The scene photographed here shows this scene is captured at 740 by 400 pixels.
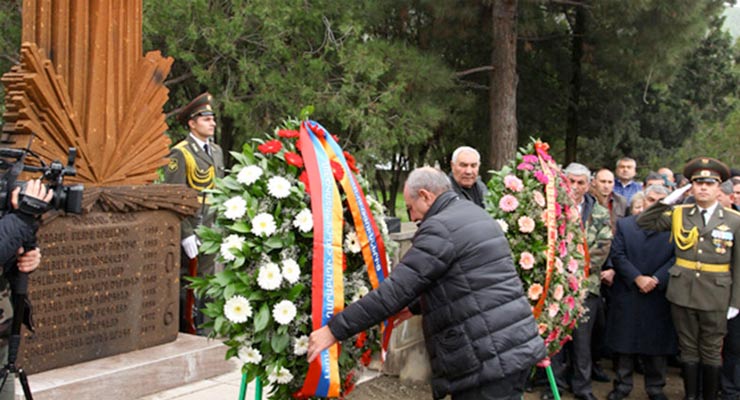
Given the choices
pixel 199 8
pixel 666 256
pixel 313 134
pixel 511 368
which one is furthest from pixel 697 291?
pixel 199 8

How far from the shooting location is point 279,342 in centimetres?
340

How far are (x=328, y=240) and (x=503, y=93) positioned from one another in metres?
11.3

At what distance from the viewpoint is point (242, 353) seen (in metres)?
3.47

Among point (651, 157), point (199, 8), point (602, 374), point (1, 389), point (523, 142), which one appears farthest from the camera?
point (651, 157)

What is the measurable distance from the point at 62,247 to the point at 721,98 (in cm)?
2245

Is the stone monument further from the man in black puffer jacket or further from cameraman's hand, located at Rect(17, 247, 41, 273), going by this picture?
the man in black puffer jacket

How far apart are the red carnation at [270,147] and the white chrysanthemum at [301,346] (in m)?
0.87

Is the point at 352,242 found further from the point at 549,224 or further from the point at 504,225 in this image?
the point at 549,224

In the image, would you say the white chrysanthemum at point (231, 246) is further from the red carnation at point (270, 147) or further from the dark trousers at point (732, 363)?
the dark trousers at point (732, 363)

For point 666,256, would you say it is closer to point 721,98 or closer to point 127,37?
point 127,37

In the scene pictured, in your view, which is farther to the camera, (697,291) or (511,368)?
(697,291)

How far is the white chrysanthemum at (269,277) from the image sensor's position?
337cm

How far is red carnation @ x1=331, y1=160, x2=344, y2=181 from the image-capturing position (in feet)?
11.9

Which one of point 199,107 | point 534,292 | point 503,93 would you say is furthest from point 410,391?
point 503,93
